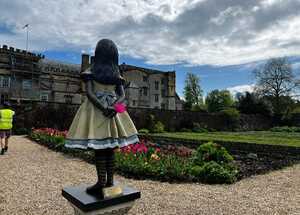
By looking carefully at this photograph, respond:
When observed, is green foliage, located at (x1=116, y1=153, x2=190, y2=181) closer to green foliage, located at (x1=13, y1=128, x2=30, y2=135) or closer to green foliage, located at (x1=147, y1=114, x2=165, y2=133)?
green foliage, located at (x1=13, y1=128, x2=30, y2=135)

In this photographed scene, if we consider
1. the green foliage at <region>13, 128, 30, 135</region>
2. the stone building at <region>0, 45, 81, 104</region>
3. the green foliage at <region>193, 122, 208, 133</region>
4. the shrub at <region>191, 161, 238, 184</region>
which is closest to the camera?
the shrub at <region>191, 161, 238, 184</region>

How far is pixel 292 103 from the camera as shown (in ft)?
99.9

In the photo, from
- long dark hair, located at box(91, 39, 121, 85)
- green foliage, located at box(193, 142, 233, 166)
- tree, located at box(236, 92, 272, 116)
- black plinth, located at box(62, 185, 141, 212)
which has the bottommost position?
green foliage, located at box(193, 142, 233, 166)

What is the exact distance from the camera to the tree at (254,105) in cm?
2945

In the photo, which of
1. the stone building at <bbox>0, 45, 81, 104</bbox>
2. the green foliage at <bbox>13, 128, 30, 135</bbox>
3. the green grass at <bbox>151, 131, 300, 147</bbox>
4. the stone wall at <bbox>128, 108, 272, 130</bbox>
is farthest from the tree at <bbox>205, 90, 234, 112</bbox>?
the green foliage at <bbox>13, 128, 30, 135</bbox>

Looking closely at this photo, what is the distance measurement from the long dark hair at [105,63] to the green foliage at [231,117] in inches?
978

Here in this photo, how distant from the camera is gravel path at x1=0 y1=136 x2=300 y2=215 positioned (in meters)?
3.63

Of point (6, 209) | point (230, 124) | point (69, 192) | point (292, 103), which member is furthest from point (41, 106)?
point (292, 103)

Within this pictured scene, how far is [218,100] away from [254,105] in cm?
1246

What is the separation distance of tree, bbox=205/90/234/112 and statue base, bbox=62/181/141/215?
38.5 meters

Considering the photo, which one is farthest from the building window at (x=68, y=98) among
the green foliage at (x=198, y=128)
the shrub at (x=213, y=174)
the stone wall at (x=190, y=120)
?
the shrub at (x=213, y=174)

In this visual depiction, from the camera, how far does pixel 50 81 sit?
28.2 m

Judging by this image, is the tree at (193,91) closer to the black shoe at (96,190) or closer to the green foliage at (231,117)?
the green foliage at (231,117)

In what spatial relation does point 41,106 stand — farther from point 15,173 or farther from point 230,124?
point 230,124
